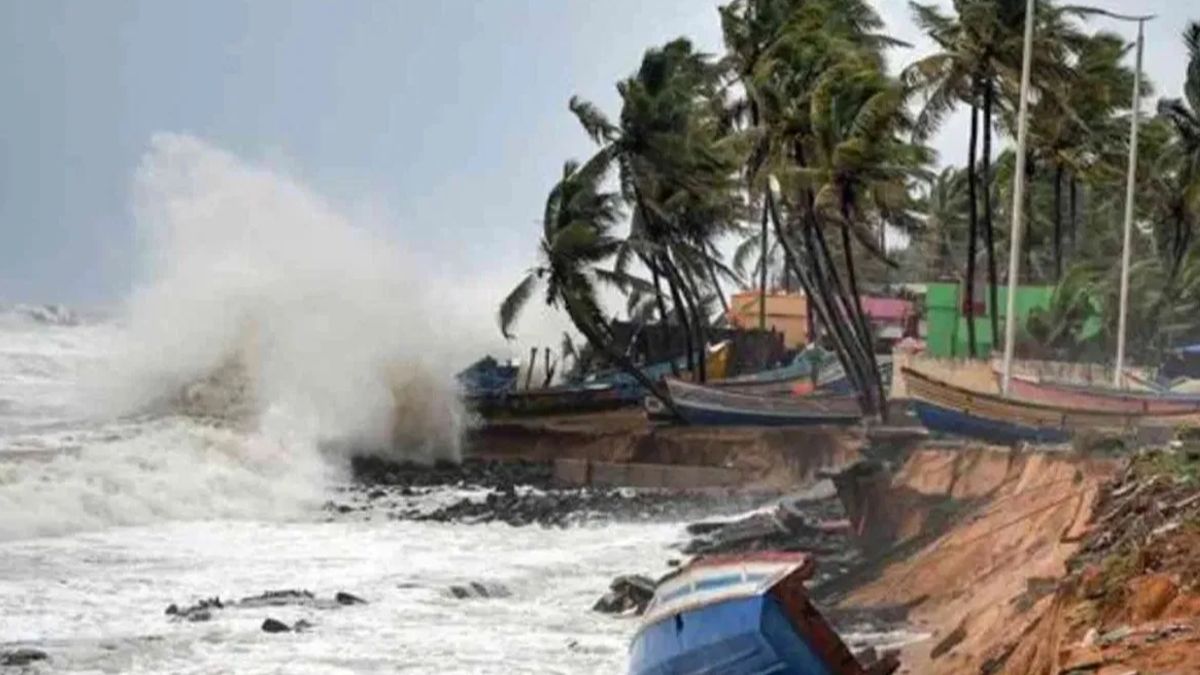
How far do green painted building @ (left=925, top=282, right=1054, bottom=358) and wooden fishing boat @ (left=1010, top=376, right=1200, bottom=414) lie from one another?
35.3 feet

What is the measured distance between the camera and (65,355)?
7112cm

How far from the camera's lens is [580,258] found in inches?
1518

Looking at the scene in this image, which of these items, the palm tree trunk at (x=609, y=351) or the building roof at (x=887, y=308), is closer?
the palm tree trunk at (x=609, y=351)

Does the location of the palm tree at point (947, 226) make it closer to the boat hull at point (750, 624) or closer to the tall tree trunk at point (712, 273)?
the tall tree trunk at point (712, 273)

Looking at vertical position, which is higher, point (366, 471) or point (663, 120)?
point (663, 120)

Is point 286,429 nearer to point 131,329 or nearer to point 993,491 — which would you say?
point 131,329

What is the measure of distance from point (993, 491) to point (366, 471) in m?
19.9

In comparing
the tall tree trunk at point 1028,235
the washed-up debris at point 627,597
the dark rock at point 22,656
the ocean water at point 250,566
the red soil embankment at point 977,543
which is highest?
the tall tree trunk at point 1028,235

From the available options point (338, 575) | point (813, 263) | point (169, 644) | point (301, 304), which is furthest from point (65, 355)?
point (169, 644)

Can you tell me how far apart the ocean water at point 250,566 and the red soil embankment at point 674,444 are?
15.6 ft

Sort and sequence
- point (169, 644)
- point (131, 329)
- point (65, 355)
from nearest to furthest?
point (169, 644) < point (131, 329) < point (65, 355)

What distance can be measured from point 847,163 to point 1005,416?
775cm

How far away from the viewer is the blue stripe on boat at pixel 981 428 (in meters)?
25.2

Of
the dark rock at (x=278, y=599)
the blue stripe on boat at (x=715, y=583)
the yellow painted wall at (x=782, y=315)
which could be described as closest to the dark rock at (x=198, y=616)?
the dark rock at (x=278, y=599)
